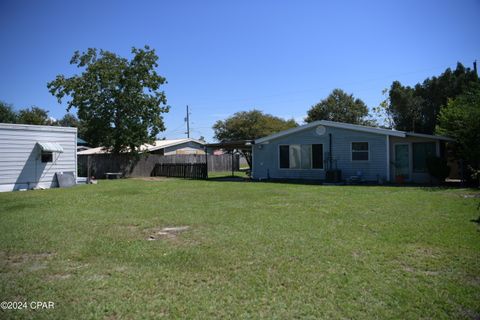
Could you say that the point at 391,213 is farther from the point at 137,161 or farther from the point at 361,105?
the point at 361,105

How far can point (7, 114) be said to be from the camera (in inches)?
1560

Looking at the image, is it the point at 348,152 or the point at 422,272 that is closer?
the point at 422,272

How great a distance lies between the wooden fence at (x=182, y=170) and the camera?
2397 centimetres

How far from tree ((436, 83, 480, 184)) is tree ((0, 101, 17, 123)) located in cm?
4129

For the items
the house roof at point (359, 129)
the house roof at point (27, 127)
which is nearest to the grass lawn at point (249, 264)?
the house roof at point (359, 129)

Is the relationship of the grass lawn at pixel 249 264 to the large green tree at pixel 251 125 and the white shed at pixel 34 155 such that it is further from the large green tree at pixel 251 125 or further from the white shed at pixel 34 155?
the large green tree at pixel 251 125

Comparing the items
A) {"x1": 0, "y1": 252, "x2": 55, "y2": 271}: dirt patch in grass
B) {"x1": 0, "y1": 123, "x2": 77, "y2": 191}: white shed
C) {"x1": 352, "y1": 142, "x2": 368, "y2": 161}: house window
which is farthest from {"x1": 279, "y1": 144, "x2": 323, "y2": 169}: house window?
{"x1": 0, "y1": 252, "x2": 55, "y2": 271}: dirt patch in grass

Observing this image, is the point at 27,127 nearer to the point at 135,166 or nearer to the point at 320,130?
the point at 135,166

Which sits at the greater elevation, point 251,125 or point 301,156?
point 251,125

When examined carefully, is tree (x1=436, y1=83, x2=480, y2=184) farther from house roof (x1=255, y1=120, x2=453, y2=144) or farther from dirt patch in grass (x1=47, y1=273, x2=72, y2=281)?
dirt patch in grass (x1=47, y1=273, x2=72, y2=281)

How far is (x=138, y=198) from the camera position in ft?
41.2

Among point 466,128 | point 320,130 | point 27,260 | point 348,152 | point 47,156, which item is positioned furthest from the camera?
point 320,130

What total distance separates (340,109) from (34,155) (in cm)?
3502

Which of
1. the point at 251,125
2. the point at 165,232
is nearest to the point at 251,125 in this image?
the point at 251,125
